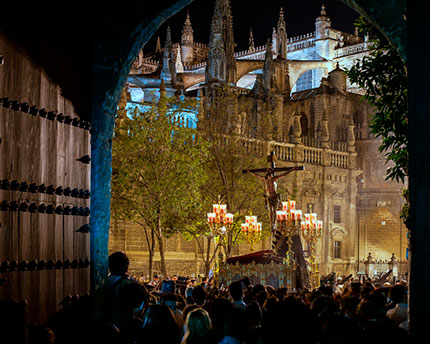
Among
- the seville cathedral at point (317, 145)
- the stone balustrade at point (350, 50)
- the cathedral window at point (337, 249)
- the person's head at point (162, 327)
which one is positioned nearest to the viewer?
the person's head at point (162, 327)

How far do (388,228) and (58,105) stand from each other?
148 ft

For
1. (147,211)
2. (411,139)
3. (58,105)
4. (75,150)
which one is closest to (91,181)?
(75,150)

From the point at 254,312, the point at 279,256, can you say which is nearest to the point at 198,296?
the point at 254,312

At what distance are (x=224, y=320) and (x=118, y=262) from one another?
1441 millimetres

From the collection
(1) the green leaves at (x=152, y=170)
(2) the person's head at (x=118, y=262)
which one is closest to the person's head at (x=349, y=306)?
(2) the person's head at (x=118, y=262)

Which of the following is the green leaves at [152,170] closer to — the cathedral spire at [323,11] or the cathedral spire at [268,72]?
the cathedral spire at [268,72]

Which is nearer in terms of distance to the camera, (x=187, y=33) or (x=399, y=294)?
(x=399, y=294)

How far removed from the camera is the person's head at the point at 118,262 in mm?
6488

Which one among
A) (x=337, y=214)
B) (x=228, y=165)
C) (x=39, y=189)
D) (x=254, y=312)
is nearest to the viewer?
(x=39, y=189)

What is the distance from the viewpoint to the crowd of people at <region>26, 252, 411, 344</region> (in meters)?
4.08

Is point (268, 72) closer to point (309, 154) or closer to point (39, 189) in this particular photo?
point (309, 154)

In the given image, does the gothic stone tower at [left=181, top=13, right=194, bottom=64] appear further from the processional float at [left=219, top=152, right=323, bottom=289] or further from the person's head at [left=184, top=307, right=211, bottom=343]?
the person's head at [left=184, top=307, right=211, bottom=343]

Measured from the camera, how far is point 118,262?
6.52 metres

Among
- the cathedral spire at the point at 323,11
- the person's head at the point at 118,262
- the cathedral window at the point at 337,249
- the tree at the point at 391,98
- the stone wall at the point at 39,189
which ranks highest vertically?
the cathedral spire at the point at 323,11
